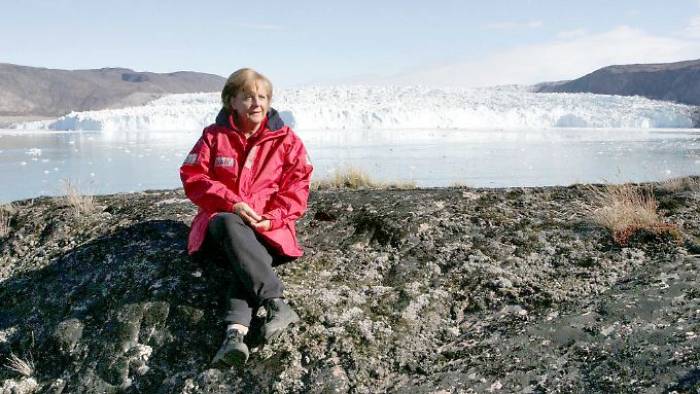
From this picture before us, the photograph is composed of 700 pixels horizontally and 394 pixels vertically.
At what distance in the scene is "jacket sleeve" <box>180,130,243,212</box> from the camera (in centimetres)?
301

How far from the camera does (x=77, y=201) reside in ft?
14.6

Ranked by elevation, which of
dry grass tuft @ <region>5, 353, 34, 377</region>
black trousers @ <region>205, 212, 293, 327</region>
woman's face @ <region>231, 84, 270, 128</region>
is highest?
woman's face @ <region>231, 84, 270, 128</region>

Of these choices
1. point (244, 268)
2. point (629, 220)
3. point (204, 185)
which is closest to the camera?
point (244, 268)

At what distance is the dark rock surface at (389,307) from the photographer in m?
2.45

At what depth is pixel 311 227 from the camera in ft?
12.7

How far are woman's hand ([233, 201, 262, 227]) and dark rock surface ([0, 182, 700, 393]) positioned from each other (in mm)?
380

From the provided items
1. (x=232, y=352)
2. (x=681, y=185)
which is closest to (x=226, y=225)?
(x=232, y=352)

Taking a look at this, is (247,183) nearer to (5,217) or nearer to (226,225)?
(226,225)

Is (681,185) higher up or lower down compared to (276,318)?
higher up

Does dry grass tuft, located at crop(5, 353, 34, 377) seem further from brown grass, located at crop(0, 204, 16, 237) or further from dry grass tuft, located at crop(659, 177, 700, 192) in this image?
dry grass tuft, located at crop(659, 177, 700, 192)

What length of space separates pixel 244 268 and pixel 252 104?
953 millimetres

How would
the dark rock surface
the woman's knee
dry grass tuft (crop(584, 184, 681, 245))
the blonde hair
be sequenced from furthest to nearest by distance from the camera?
dry grass tuft (crop(584, 184, 681, 245)), the blonde hair, the woman's knee, the dark rock surface

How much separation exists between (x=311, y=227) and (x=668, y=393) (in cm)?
233

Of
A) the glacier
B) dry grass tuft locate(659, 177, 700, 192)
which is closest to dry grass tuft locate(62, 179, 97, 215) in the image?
dry grass tuft locate(659, 177, 700, 192)
